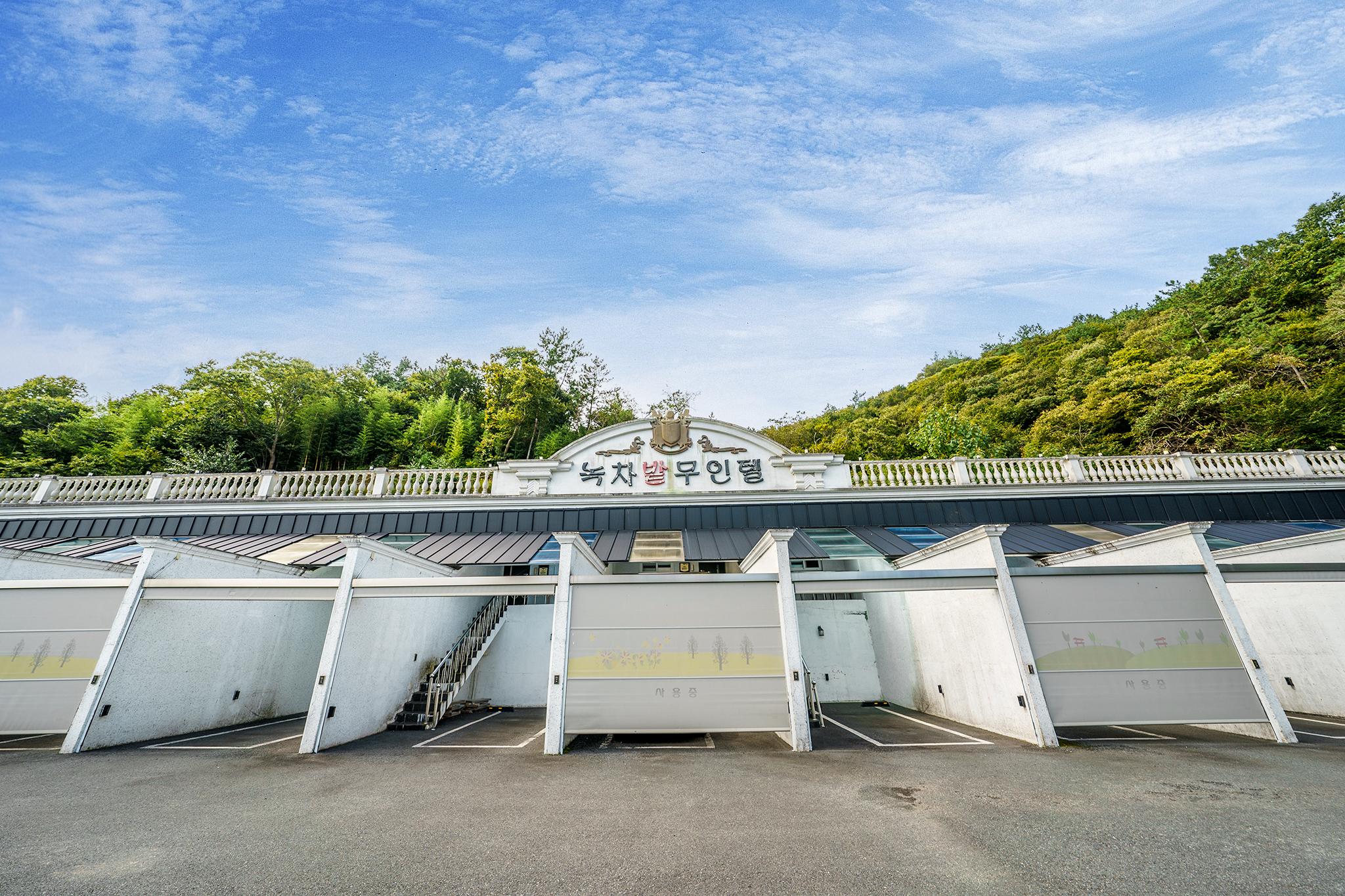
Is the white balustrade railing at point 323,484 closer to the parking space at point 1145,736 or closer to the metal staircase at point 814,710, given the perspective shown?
the metal staircase at point 814,710

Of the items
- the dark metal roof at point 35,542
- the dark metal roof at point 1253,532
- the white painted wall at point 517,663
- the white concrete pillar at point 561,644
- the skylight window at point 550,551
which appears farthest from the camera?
the dark metal roof at point 35,542

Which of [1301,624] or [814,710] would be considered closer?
[1301,624]

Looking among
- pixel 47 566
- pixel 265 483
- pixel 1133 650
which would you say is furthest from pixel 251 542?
pixel 1133 650

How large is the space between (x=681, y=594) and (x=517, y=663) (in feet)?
27.4

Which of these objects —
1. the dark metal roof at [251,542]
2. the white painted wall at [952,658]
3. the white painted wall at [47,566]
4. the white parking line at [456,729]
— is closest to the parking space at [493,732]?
the white parking line at [456,729]

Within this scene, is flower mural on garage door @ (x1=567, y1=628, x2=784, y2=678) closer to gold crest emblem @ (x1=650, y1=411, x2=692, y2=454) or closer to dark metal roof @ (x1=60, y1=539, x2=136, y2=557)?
gold crest emblem @ (x1=650, y1=411, x2=692, y2=454)

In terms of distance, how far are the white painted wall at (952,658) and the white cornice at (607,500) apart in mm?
4296

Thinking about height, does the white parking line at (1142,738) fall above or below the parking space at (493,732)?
below

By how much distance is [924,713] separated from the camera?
11.9 meters

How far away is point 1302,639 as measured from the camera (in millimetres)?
10945

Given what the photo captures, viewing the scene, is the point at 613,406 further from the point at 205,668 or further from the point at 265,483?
the point at 205,668

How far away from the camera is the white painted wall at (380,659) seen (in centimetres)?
870

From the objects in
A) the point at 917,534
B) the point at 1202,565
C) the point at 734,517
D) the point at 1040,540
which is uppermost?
the point at 734,517

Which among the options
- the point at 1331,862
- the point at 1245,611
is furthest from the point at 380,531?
the point at 1245,611
